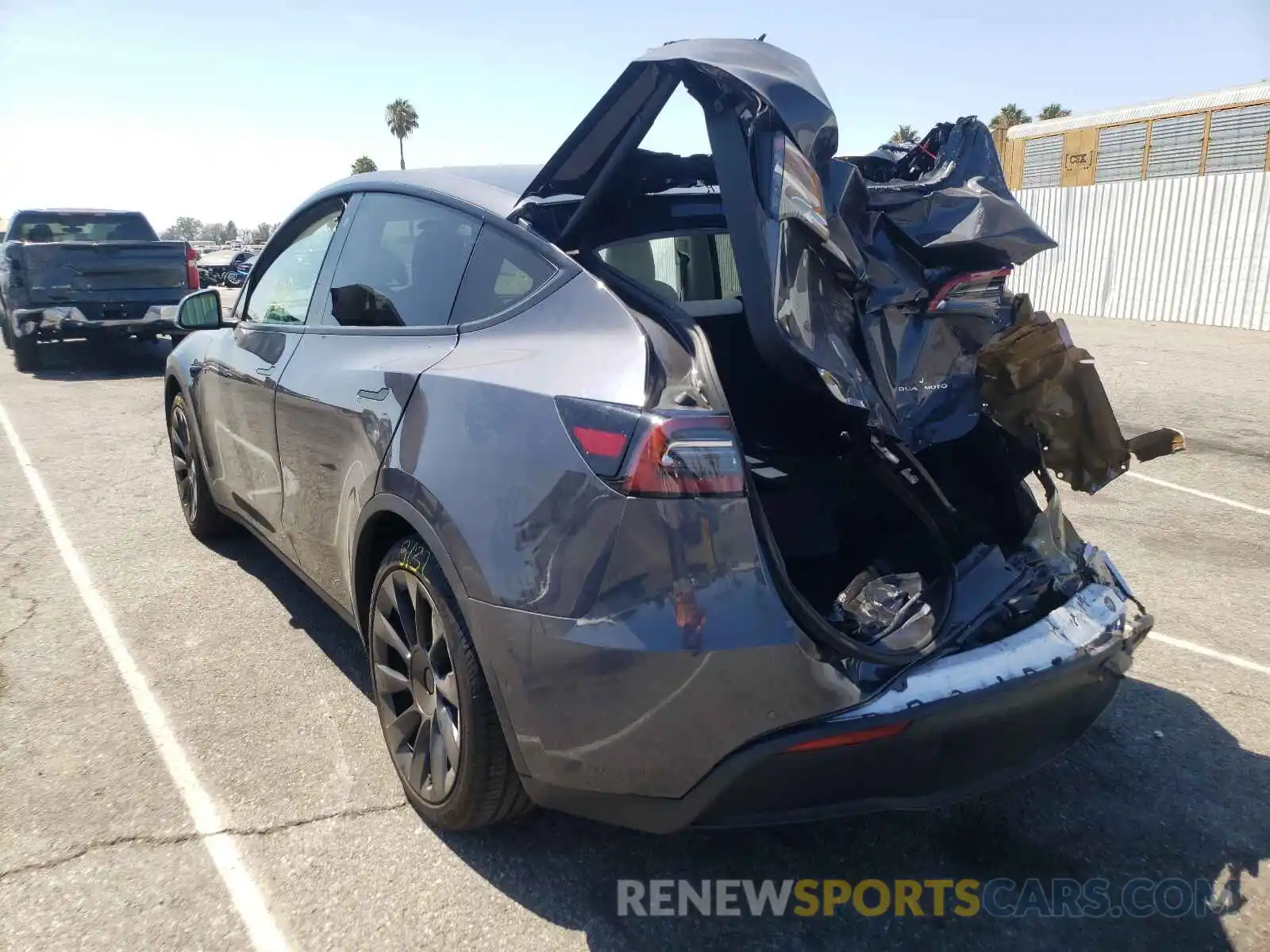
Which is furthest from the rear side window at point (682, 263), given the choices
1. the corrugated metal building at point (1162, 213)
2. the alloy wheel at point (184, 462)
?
the corrugated metal building at point (1162, 213)

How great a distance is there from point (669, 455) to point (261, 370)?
7.36 ft

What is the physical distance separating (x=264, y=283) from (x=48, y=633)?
5.73 feet

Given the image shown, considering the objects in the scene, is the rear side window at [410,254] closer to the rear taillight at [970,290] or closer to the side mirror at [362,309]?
the side mirror at [362,309]

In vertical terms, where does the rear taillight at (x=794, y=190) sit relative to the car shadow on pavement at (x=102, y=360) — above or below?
above

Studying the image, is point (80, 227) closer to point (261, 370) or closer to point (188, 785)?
point (261, 370)

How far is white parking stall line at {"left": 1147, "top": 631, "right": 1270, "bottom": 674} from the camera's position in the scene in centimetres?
362

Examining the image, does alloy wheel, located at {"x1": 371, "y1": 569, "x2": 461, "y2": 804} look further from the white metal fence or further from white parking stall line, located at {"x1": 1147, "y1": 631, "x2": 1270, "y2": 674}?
the white metal fence

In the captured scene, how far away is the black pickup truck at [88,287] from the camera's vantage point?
11.6m

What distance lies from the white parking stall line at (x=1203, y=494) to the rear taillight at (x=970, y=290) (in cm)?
374

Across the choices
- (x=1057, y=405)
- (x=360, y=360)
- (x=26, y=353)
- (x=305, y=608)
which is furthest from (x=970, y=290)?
(x=26, y=353)

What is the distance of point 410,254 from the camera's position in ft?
9.87

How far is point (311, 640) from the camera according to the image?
3979 millimetres

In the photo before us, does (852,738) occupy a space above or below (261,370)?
below

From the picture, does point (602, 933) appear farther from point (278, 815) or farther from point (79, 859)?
point (79, 859)
